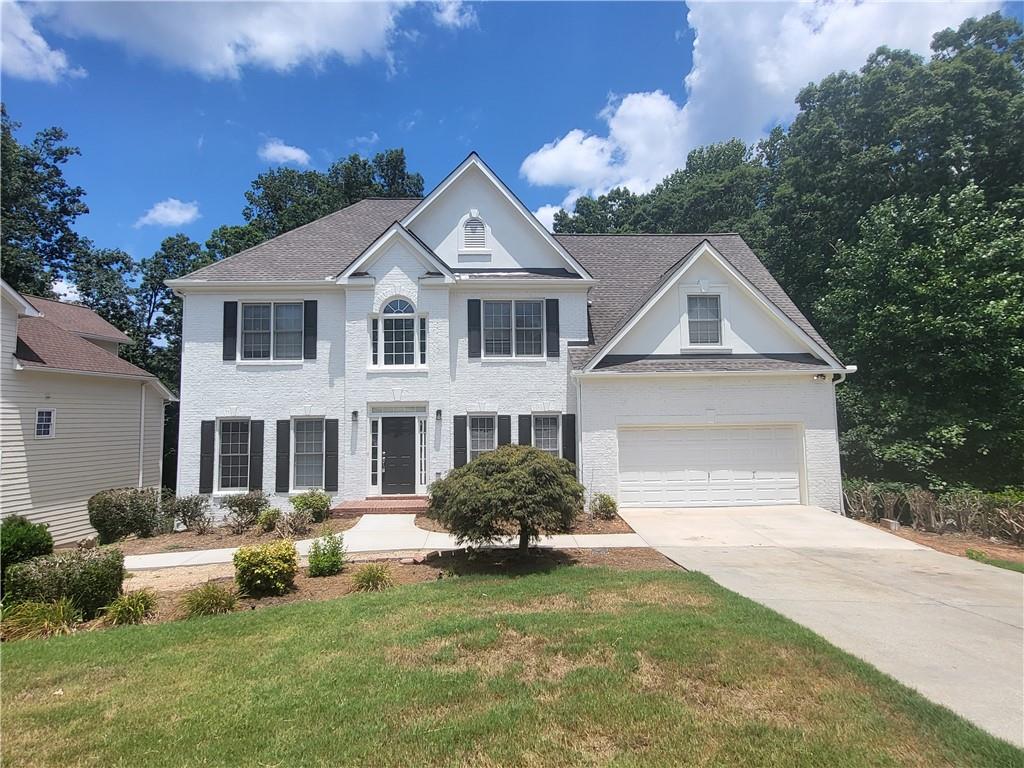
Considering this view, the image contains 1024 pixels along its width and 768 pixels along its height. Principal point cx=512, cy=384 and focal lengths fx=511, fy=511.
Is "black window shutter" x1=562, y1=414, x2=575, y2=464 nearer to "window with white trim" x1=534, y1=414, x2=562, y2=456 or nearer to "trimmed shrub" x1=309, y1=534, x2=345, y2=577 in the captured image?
"window with white trim" x1=534, y1=414, x2=562, y2=456

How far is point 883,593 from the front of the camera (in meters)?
7.27

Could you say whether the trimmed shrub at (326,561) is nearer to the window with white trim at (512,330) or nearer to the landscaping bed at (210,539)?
the landscaping bed at (210,539)

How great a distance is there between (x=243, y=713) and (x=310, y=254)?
46.8ft

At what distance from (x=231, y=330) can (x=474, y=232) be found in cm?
767

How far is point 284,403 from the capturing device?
48.2 feet

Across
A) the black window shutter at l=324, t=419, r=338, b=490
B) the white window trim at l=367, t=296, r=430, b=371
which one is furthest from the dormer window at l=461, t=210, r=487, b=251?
the black window shutter at l=324, t=419, r=338, b=490

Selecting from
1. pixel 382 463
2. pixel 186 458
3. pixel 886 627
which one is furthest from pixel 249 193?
pixel 886 627

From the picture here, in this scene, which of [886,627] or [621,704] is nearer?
[621,704]

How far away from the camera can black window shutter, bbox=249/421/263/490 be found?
14367 mm

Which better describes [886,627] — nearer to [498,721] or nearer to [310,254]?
[498,721]

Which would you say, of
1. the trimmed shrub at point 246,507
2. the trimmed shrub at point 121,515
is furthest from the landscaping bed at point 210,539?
the trimmed shrub at point 121,515

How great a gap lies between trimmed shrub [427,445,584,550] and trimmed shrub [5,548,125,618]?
4476 mm

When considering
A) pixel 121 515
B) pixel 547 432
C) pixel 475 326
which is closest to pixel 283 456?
pixel 121 515

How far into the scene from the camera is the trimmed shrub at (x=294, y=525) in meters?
11.6
